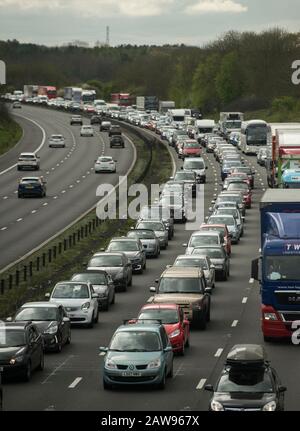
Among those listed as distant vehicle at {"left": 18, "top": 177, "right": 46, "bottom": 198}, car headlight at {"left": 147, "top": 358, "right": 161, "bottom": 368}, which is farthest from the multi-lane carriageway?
distant vehicle at {"left": 18, "top": 177, "right": 46, "bottom": 198}

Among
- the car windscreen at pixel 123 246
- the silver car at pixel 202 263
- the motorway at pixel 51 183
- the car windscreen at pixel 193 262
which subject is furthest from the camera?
the motorway at pixel 51 183

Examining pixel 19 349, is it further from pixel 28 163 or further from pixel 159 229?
pixel 28 163

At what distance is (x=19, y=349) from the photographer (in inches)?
1164

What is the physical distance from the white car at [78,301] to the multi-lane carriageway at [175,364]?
34cm

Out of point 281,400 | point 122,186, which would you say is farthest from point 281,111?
point 281,400

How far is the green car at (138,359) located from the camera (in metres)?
28.6

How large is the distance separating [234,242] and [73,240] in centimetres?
686

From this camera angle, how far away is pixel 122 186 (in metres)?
85.2

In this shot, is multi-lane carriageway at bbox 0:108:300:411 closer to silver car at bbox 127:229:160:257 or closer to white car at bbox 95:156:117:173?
silver car at bbox 127:229:160:257

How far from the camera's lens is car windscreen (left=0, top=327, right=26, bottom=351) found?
29672 mm

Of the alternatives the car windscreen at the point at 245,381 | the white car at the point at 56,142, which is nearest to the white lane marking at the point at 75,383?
the car windscreen at the point at 245,381

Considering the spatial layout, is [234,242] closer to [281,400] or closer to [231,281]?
[231,281]

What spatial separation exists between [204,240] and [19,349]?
74.9 ft
